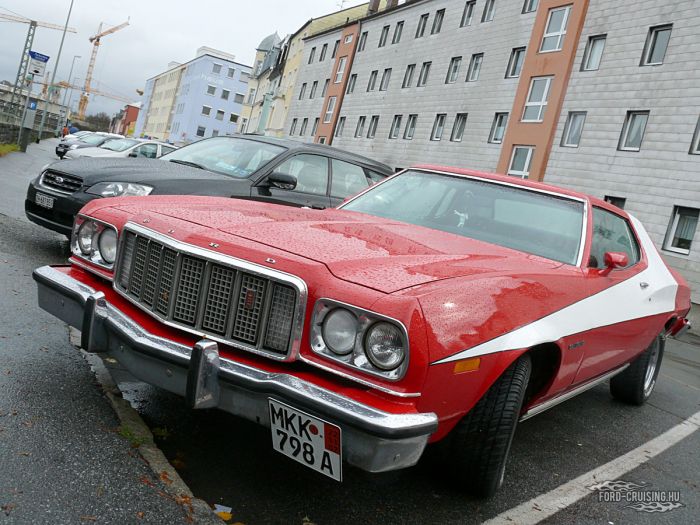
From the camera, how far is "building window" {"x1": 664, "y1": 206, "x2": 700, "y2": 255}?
20125 millimetres

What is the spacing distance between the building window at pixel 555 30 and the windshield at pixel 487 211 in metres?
24.7

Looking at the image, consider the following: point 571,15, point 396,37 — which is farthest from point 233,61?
point 571,15

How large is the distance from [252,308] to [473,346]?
902 mm

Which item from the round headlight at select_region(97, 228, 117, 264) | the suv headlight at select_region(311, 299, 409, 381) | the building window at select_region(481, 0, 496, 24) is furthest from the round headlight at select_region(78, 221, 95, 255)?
the building window at select_region(481, 0, 496, 24)

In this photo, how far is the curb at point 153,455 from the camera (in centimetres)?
259

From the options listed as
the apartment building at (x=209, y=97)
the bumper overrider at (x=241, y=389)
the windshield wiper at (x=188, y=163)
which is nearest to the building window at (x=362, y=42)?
Result: the windshield wiper at (x=188, y=163)

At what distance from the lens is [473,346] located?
2705mm

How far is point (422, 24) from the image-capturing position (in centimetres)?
3775

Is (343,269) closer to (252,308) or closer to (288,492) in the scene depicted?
(252,308)

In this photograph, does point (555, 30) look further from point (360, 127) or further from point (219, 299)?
point (219, 299)

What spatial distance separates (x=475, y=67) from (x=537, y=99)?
227 inches

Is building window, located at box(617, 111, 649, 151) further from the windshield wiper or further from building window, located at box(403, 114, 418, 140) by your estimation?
the windshield wiper

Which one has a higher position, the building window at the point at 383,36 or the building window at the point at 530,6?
the building window at the point at 383,36

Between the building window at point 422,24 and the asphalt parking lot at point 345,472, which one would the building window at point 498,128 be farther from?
the asphalt parking lot at point 345,472
